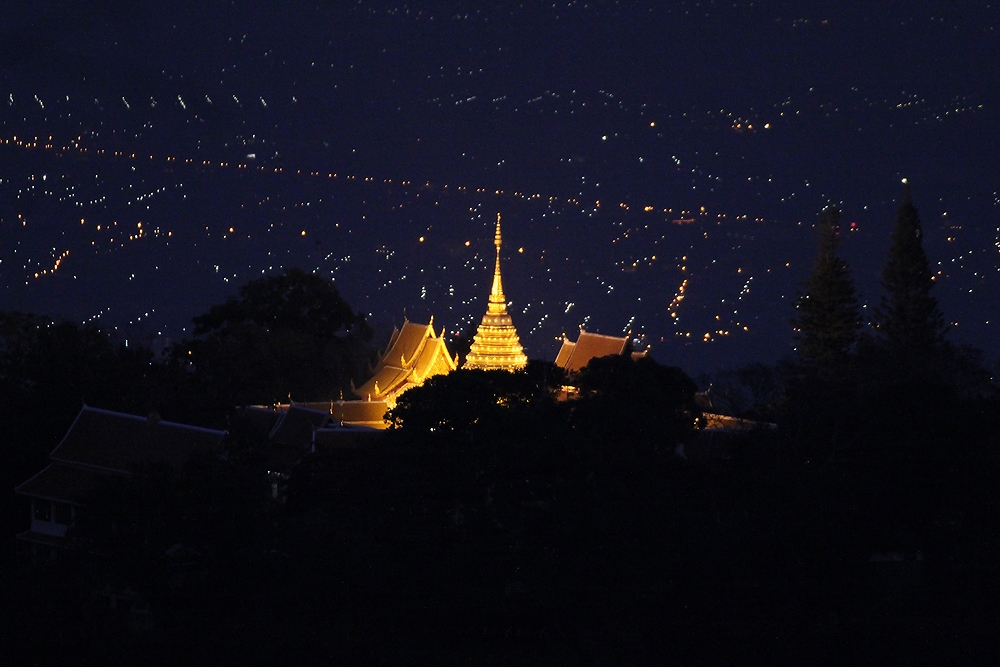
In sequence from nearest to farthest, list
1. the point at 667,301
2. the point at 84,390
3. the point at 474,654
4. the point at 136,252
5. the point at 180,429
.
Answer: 1. the point at 474,654
2. the point at 180,429
3. the point at 84,390
4. the point at 667,301
5. the point at 136,252

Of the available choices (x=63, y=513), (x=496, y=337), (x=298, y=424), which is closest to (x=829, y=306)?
(x=496, y=337)

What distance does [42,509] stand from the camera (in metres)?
25.4

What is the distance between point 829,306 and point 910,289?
165 centimetres

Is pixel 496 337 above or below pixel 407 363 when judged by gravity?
above

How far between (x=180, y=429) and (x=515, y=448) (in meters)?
6.87

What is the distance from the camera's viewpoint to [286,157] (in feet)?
182

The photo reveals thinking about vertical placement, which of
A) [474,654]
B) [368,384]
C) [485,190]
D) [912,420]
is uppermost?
[485,190]

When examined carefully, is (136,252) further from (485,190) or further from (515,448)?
(515,448)

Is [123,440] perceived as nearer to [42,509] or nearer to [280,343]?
[42,509]

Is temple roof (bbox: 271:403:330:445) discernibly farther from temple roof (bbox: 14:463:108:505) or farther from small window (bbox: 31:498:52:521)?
small window (bbox: 31:498:52:521)

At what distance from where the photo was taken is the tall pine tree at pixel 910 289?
33.4 metres

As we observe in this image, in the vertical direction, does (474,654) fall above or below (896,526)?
below

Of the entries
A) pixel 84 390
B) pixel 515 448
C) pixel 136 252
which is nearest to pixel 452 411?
pixel 515 448

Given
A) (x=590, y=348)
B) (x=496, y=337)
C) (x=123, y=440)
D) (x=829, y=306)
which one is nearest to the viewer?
(x=123, y=440)
